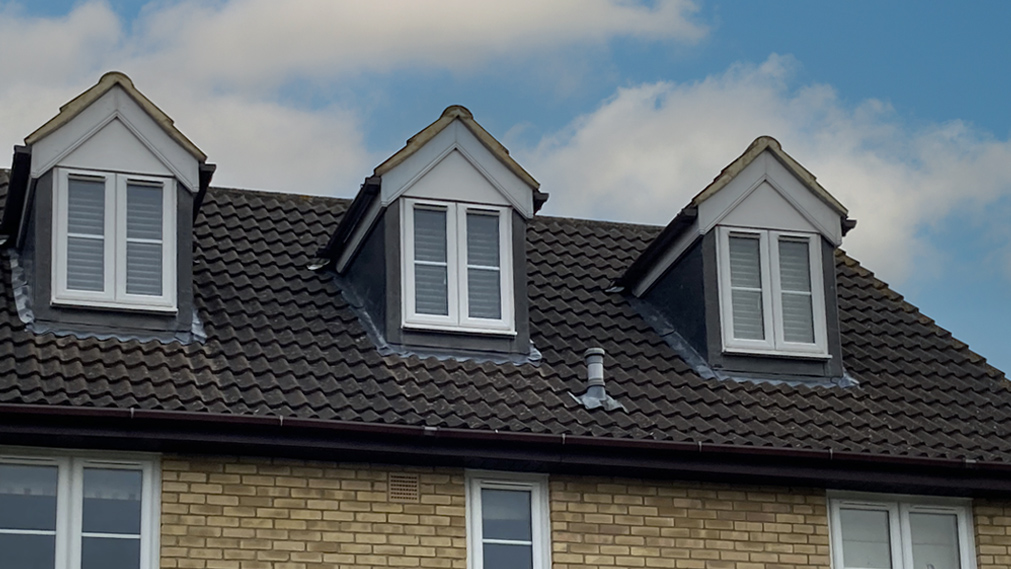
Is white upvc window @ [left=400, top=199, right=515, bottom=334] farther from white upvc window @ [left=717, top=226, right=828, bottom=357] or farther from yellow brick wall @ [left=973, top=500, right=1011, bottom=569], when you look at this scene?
yellow brick wall @ [left=973, top=500, right=1011, bottom=569]

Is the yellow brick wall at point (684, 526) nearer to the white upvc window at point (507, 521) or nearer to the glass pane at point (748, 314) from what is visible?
the white upvc window at point (507, 521)

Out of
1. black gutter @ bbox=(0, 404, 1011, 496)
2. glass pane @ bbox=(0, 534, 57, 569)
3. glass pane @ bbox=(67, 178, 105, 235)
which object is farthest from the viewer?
glass pane @ bbox=(67, 178, 105, 235)

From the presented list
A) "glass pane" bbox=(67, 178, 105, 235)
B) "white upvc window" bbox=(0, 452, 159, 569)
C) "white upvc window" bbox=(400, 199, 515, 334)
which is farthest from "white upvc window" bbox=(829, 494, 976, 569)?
"glass pane" bbox=(67, 178, 105, 235)

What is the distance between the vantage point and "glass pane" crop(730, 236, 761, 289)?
2008cm

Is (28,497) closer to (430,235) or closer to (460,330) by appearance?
(460,330)

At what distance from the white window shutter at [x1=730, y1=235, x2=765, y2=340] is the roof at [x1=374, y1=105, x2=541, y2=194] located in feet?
7.49

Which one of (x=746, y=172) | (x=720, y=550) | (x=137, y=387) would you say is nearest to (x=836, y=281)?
(x=746, y=172)

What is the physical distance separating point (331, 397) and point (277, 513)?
1.31 metres

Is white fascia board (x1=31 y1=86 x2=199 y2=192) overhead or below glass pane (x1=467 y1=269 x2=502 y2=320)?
overhead

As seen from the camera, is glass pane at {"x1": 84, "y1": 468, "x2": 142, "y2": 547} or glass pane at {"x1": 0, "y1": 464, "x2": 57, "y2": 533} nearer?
glass pane at {"x1": 0, "y1": 464, "x2": 57, "y2": 533}

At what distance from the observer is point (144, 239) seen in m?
18.5

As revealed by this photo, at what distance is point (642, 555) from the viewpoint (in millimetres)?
17453

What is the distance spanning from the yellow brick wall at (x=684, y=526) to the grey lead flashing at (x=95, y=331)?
375 centimetres

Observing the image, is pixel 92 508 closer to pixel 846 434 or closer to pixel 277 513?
pixel 277 513
